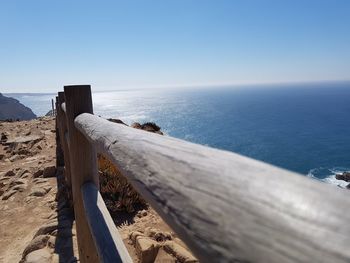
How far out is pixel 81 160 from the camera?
240 centimetres

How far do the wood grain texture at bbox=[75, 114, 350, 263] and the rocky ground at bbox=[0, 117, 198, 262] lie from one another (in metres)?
2.90

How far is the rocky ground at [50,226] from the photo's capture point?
3.52 m

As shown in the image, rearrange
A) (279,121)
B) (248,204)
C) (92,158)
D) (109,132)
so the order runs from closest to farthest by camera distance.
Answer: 1. (248,204)
2. (109,132)
3. (92,158)
4. (279,121)

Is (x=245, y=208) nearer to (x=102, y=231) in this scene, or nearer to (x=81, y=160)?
(x=102, y=231)

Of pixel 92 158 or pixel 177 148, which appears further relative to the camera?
pixel 92 158

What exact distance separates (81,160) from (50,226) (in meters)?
2.21

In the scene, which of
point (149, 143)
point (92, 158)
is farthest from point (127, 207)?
point (149, 143)

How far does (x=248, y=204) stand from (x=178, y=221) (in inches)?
6.8

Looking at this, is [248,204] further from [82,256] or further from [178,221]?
[82,256]

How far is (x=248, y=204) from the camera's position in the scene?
0.53 metres

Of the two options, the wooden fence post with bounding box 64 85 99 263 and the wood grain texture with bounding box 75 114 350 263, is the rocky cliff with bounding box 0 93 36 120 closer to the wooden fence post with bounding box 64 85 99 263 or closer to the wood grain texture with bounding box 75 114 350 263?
the wooden fence post with bounding box 64 85 99 263

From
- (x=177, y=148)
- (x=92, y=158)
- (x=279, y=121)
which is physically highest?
(x=177, y=148)

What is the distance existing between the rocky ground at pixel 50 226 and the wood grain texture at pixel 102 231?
1.47m

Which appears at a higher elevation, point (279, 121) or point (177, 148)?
point (177, 148)
